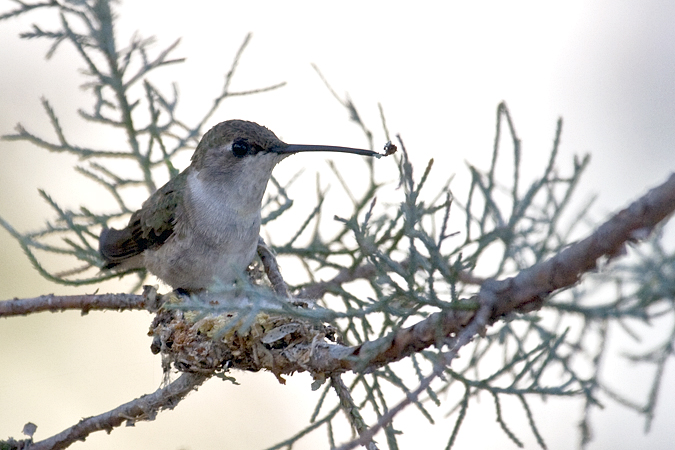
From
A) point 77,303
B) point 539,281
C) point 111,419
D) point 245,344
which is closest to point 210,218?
point 77,303

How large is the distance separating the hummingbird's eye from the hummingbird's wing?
1.31 ft

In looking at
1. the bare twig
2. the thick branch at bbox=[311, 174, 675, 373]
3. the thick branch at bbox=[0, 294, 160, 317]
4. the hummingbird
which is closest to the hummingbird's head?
the hummingbird

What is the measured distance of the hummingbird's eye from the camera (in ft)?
11.1

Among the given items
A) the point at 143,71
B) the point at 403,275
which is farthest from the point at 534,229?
the point at 143,71

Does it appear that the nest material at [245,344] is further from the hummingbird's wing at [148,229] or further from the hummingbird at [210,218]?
the hummingbird's wing at [148,229]

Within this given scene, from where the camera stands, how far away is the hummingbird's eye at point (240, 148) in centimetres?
339

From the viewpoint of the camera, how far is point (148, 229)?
3.62m

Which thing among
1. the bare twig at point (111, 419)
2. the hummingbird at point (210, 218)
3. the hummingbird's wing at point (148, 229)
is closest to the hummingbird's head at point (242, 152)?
the hummingbird at point (210, 218)

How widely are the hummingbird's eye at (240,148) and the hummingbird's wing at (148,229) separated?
40 centimetres

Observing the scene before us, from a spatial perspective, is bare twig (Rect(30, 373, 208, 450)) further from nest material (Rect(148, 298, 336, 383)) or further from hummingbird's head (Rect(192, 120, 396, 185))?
hummingbird's head (Rect(192, 120, 396, 185))

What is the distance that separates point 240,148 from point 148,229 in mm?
682

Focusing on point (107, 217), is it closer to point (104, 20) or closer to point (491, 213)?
point (104, 20)

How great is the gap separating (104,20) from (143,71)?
0.25 metres

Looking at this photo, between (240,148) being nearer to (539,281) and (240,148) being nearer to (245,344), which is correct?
(245,344)
